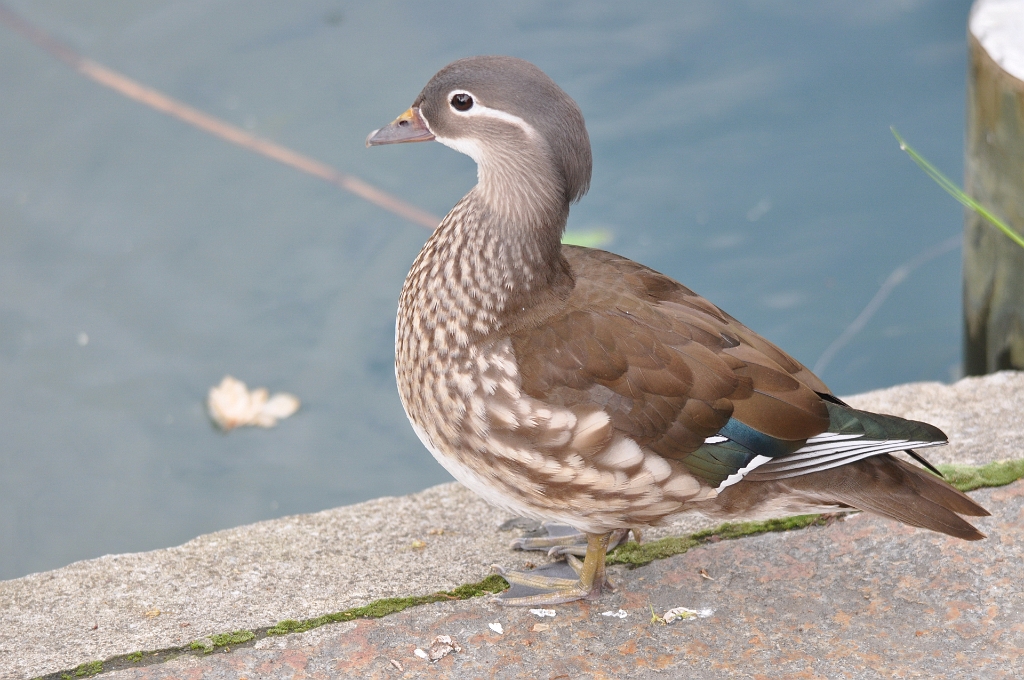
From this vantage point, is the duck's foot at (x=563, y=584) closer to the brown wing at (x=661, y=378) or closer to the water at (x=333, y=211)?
the brown wing at (x=661, y=378)

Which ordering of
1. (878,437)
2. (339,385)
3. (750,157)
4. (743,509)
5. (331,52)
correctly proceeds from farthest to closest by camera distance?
(331,52), (750,157), (339,385), (743,509), (878,437)

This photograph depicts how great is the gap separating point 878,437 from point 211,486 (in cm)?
268

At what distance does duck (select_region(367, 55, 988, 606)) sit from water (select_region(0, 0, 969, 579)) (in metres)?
1.96

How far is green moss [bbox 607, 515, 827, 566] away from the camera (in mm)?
2623

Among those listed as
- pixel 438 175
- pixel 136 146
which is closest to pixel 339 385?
Answer: pixel 438 175

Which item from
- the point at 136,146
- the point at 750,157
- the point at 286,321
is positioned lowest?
the point at 286,321

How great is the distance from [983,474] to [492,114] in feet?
4.65

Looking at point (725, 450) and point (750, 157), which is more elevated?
point (750, 157)

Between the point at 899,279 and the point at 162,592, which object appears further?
the point at 899,279

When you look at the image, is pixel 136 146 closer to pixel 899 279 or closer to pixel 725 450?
pixel 899 279

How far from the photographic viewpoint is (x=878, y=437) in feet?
7.35

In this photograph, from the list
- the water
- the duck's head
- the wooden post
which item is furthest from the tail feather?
the water

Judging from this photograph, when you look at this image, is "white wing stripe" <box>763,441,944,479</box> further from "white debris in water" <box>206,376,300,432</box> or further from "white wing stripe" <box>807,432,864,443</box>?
"white debris in water" <box>206,376,300,432</box>

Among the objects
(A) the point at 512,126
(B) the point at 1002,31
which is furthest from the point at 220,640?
(B) the point at 1002,31
